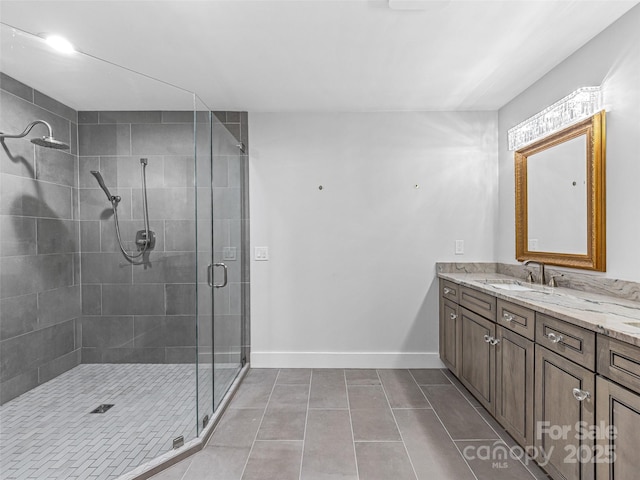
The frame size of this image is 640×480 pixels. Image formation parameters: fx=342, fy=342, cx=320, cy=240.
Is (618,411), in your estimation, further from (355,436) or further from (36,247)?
(36,247)

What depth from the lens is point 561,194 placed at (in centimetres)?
229

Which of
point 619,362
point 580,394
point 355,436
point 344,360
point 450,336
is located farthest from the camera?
point 344,360

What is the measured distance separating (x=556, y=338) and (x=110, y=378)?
87.8 inches

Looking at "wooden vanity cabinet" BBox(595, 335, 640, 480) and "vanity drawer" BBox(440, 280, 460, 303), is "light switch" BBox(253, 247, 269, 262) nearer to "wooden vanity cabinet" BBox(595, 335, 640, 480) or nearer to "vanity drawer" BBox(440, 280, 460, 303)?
"vanity drawer" BBox(440, 280, 460, 303)

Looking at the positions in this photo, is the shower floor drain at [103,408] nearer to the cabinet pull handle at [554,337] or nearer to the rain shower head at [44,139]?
the rain shower head at [44,139]

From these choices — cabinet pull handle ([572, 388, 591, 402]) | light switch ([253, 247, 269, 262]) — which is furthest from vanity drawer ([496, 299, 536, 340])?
light switch ([253, 247, 269, 262])

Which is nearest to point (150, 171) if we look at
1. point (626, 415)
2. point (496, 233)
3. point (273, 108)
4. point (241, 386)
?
point (273, 108)

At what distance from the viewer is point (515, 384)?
6.11 feet

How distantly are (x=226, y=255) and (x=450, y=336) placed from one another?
1948 millimetres

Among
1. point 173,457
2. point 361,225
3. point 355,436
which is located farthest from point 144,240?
point 361,225

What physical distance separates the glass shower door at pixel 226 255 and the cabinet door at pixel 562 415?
1934 millimetres

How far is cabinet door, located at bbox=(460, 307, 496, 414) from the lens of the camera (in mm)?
2141

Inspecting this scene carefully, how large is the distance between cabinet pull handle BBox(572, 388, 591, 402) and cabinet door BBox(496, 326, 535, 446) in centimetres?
31

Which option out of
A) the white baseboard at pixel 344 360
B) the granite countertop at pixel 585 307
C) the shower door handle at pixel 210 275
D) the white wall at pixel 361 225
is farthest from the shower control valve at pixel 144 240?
the granite countertop at pixel 585 307
